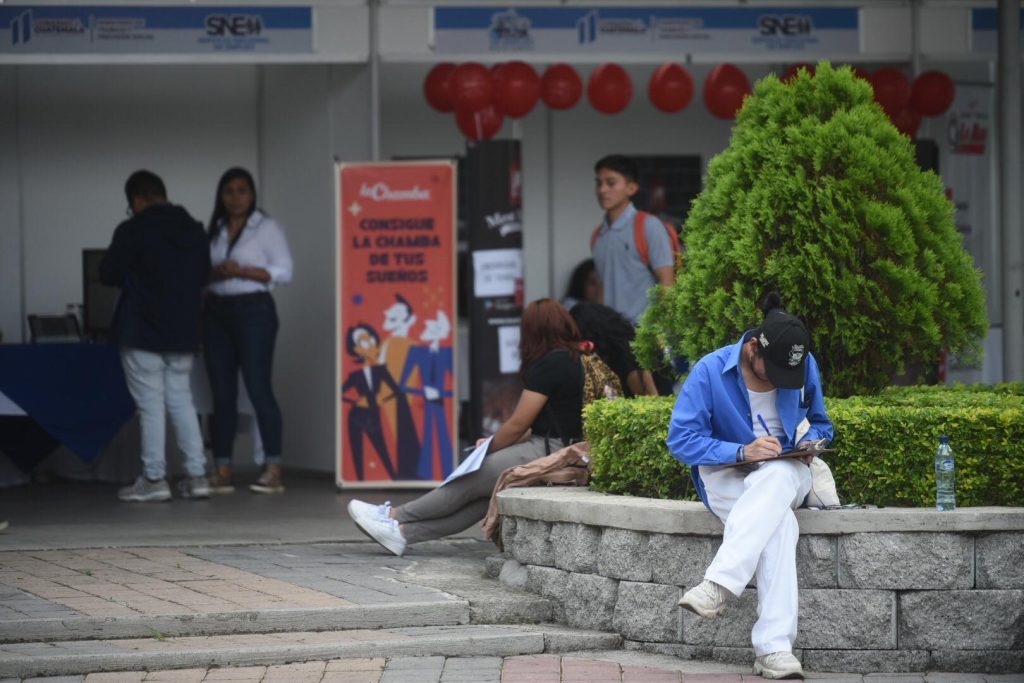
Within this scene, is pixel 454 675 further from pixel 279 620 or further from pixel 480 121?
pixel 480 121

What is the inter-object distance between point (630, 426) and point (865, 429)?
1038mm

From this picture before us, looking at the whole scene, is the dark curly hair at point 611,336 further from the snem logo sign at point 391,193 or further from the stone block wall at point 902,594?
the stone block wall at point 902,594

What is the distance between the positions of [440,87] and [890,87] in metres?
3.22

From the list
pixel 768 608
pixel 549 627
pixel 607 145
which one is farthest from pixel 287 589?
pixel 607 145

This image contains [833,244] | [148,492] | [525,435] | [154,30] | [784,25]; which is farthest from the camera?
[784,25]

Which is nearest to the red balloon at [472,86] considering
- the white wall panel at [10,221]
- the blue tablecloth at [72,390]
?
the blue tablecloth at [72,390]

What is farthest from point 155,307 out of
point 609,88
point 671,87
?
point 671,87

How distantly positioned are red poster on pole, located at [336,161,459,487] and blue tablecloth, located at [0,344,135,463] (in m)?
1.52

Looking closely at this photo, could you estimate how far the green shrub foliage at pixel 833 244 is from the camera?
25.7 feet

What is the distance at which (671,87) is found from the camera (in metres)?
12.8

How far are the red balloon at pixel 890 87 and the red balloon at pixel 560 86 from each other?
212 cm

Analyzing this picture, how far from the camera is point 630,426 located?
7680mm

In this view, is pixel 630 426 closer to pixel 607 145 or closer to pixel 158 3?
pixel 158 3

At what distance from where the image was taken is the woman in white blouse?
1163 centimetres
